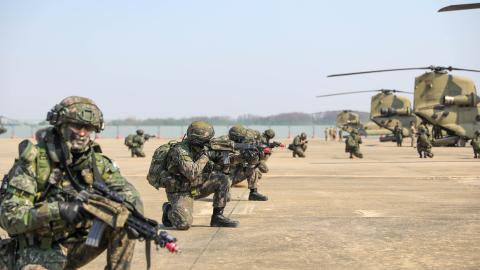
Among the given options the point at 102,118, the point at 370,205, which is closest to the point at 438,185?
the point at 370,205

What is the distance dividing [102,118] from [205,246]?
2.87 m

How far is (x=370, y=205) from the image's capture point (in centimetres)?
1040

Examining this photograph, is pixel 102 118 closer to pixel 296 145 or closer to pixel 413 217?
pixel 413 217

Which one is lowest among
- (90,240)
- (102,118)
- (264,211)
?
(264,211)

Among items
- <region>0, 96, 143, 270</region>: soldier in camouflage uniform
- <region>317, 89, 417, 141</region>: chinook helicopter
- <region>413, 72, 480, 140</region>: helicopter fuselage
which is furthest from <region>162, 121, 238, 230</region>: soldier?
<region>317, 89, 417, 141</region>: chinook helicopter

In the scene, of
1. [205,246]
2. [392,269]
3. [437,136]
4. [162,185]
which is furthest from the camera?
[437,136]

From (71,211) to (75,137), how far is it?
0.65 metres

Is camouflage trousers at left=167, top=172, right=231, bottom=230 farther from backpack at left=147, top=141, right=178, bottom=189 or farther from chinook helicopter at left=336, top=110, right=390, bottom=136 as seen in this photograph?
chinook helicopter at left=336, top=110, right=390, bottom=136

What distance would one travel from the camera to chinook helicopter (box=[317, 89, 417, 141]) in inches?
1858

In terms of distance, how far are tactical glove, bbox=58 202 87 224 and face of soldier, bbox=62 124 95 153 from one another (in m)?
0.54

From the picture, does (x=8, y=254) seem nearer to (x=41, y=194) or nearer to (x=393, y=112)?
(x=41, y=194)

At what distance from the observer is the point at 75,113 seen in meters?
4.23

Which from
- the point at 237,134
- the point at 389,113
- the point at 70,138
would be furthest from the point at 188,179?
the point at 389,113

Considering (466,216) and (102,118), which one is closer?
(102,118)
